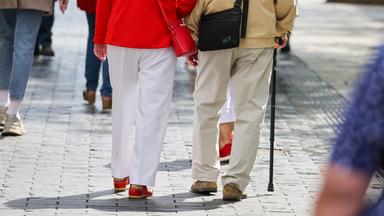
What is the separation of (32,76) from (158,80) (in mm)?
6756

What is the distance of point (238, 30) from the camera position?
23.3 feet

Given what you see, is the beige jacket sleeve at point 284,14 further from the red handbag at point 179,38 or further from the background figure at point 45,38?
the background figure at point 45,38

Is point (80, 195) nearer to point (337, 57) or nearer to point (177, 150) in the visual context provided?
point (177, 150)

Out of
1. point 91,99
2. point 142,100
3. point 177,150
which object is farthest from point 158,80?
point 91,99

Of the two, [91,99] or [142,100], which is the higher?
[142,100]

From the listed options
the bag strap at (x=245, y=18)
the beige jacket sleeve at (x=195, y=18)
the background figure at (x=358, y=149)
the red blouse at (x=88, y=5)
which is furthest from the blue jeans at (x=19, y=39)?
the background figure at (x=358, y=149)

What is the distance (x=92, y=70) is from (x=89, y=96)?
27 cm

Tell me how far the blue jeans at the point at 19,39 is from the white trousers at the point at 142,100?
2.48 metres

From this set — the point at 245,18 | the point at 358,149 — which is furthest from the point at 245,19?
the point at 358,149

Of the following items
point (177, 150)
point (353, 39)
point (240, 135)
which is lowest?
point (353, 39)

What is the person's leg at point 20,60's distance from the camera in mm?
9555

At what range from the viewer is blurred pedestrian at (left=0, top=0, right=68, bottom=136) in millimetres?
9445

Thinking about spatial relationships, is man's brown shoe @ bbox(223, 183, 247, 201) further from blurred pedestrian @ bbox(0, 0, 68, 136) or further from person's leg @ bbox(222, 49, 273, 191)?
blurred pedestrian @ bbox(0, 0, 68, 136)

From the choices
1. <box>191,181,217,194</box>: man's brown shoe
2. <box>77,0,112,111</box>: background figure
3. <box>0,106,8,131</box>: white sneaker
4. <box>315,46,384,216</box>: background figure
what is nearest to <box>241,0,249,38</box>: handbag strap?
<box>191,181,217,194</box>: man's brown shoe
